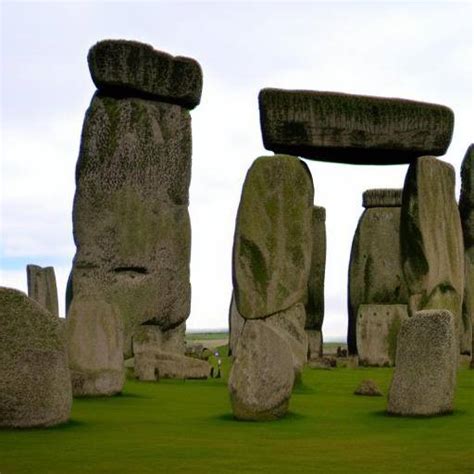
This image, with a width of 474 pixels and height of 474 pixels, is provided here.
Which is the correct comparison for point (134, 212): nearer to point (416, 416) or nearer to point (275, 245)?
point (275, 245)

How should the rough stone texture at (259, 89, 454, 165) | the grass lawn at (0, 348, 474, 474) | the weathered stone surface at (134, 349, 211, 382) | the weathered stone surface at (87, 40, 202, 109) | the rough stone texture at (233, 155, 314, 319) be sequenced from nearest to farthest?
1. the grass lawn at (0, 348, 474, 474)
2. the rough stone texture at (233, 155, 314, 319)
3. the rough stone texture at (259, 89, 454, 165)
4. the weathered stone surface at (134, 349, 211, 382)
5. the weathered stone surface at (87, 40, 202, 109)

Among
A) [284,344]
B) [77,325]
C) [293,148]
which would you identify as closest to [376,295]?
[293,148]

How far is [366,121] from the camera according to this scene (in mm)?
13617

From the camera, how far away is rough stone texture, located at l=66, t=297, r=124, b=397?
422 inches

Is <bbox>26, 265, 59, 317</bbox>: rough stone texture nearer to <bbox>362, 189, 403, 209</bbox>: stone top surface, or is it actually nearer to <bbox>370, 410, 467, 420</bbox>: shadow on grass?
<bbox>362, 189, 403, 209</bbox>: stone top surface

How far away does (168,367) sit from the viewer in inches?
571

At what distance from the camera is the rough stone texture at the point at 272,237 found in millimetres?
12781

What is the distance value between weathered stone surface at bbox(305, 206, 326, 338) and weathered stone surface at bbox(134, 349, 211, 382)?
6568 millimetres

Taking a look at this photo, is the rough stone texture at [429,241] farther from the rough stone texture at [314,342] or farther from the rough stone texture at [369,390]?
the rough stone texture at [314,342]

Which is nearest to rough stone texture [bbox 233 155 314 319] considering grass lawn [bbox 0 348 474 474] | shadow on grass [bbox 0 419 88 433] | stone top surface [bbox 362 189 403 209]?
grass lawn [bbox 0 348 474 474]

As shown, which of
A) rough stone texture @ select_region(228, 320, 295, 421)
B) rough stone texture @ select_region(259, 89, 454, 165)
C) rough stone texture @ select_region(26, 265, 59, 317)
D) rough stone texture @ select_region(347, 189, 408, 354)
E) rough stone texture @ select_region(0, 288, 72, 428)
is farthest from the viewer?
rough stone texture @ select_region(26, 265, 59, 317)

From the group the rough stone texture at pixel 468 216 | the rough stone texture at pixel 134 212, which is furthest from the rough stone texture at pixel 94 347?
the rough stone texture at pixel 468 216

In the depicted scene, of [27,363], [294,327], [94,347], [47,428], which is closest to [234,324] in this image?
[294,327]

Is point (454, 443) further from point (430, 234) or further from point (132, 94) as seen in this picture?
point (132, 94)
